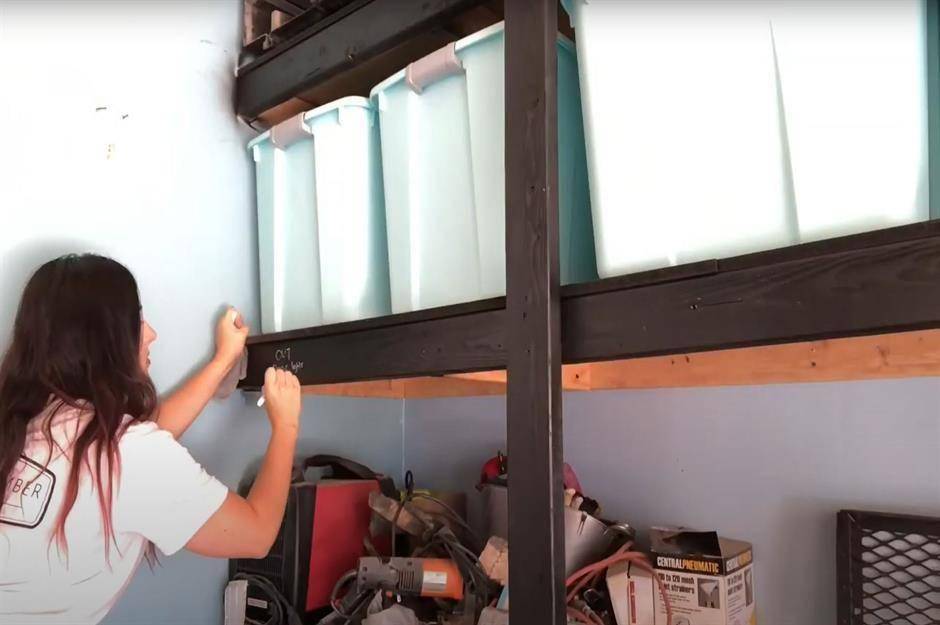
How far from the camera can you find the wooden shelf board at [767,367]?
1385 mm

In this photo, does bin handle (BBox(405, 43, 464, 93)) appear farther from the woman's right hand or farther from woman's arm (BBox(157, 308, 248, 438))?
woman's arm (BBox(157, 308, 248, 438))

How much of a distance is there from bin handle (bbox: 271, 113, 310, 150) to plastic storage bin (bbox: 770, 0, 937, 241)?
971 mm

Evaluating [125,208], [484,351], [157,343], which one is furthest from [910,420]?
[125,208]

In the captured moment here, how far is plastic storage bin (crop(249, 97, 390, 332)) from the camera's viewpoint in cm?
142

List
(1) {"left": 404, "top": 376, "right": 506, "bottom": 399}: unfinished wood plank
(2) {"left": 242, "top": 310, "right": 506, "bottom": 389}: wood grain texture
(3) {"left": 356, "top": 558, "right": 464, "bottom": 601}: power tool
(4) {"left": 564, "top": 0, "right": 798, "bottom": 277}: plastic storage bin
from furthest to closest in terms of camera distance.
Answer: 1. (1) {"left": 404, "top": 376, "right": 506, "bottom": 399}: unfinished wood plank
2. (3) {"left": 356, "top": 558, "right": 464, "bottom": 601}: power tool
3. (2) {"left": 242, "top": 310, "right": 506, "bottom": 389}: wood grain texture
4. (4) {"left": 564, "top": 0, "right": 798, "bottom": 277}: plastic storage bin

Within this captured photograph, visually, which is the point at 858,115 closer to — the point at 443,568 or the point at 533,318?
the point at 533,318

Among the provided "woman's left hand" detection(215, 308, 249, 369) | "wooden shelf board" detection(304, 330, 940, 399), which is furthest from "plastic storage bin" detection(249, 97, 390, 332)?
"wooden shelf board" detection(304, 330, 940, 399)

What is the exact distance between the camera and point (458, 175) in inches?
48.1

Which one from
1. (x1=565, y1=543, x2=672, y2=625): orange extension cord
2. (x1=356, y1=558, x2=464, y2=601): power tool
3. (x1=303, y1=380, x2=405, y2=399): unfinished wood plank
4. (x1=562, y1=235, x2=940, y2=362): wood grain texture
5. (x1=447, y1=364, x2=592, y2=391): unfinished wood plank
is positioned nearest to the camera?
(x1=562, y1=235, x2=940, y2=362): wood grain texture

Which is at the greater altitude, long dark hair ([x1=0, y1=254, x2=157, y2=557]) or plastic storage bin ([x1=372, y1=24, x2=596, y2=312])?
plastic storage bin ([x1=372, y1=24, x2=596, y2=312])

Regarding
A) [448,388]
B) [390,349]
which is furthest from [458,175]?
[448,388]

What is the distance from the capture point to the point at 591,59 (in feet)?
3.39

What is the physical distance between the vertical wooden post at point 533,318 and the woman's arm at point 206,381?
0.81m

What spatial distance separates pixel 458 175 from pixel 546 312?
13.9 inches
